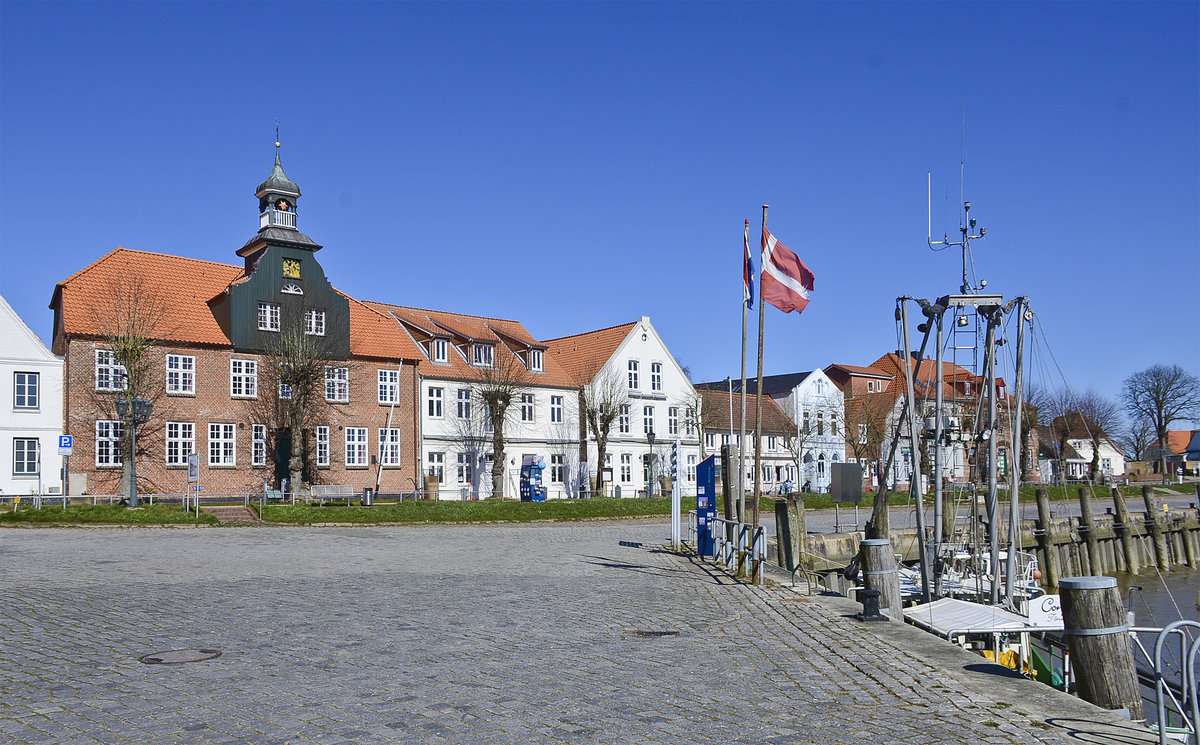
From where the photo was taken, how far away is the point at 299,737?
22.8 feet

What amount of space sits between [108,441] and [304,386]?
8.23 meters

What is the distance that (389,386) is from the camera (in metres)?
53.3

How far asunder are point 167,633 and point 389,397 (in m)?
42.5

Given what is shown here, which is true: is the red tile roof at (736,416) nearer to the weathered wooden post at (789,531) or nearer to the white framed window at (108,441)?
the white framed window at (108,441)

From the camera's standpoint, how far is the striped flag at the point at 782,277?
73.2 ft

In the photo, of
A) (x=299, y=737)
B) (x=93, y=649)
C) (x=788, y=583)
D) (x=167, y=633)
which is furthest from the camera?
(x=788, y=583)

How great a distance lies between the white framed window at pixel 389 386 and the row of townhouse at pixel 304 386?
9 centimetres

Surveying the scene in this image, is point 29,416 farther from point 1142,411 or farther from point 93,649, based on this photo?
point 1142,411

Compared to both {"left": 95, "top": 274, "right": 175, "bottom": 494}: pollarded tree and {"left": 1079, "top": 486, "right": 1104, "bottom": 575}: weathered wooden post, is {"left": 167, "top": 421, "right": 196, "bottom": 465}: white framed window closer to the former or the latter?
{"left": 95, "top": 274, "right": 175, "bottom": 494}: pollarded tree

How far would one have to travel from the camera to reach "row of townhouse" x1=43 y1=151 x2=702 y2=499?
45.2 meters

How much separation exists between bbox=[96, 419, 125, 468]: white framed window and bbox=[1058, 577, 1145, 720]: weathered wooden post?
4329 centimetres

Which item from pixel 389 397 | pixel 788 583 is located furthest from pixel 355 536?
pixel 389 397

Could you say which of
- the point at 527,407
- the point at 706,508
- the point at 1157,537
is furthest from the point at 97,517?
the point at 1157,537

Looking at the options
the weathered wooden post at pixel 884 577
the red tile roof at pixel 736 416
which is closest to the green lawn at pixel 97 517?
the weathered wooden post at pixel 884 577
